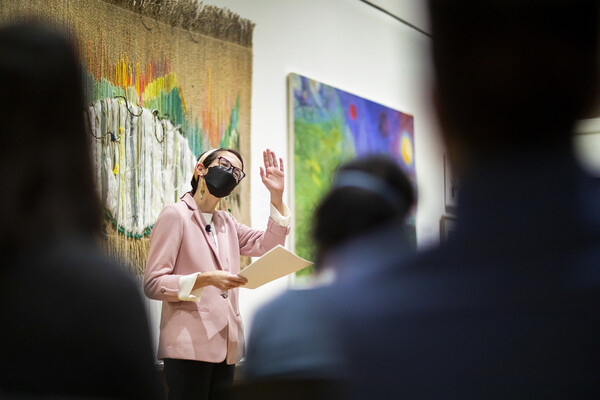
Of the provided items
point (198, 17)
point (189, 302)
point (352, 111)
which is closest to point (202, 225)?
point (189, 302)

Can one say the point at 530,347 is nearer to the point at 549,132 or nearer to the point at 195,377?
the point at 549,132

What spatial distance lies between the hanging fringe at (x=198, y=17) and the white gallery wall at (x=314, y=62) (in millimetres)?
76

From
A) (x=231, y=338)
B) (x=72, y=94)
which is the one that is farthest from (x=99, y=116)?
(x=72, y=94)

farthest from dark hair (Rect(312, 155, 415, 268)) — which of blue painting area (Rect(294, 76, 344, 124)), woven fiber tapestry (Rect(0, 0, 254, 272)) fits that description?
blue painting area (Rect(294, 76, 344, 124))

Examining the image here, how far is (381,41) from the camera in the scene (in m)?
6.60

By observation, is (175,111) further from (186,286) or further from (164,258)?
(186,286)

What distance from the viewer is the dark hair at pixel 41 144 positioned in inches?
33.7

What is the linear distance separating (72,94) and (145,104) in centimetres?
315

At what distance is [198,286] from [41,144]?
2.17 m

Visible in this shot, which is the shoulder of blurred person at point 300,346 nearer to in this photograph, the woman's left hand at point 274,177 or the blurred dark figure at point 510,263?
the blurred dark figure at point 510,263

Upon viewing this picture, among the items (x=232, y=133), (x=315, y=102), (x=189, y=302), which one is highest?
(x=315, y=102)

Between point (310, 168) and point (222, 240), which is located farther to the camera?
point (310, 168)

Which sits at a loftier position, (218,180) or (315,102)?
(315,102)

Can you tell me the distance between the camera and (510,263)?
2.03ft
